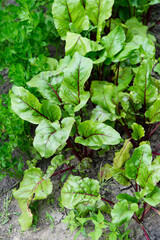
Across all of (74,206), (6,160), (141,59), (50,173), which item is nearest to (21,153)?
(6,160)

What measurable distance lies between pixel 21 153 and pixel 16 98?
57 centimetres

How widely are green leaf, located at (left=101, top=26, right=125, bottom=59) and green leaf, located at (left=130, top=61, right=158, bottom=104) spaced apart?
0.99 ft

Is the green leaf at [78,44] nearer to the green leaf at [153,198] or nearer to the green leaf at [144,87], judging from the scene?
the green leaf at [144,87]

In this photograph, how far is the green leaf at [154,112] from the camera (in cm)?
197

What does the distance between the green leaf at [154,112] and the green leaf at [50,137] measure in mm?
627

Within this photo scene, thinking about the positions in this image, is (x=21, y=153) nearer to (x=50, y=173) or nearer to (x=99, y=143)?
(x=50, y=173)

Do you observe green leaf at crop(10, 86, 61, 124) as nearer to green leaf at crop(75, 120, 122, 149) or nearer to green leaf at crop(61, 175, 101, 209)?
green leaf at crop(75, 120, 122, 149)

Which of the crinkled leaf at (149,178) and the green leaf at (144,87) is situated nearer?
the crinkled leaf at (149,178)

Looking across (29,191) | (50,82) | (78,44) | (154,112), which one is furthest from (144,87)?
(29,191)

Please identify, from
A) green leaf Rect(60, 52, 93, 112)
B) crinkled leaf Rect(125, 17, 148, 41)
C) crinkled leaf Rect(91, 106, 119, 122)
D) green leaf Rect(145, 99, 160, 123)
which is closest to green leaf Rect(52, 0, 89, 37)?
green leaf Rect(60, 52, 93, 112)

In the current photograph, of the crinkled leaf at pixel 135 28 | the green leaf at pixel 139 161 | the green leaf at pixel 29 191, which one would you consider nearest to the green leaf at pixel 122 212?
the green leaf at pixel 139 161

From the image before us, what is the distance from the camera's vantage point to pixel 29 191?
1972mm

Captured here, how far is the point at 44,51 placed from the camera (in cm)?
251

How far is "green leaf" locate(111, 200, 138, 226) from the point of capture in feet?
5.41
